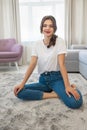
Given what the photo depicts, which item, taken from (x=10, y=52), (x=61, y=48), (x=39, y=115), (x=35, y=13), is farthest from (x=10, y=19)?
(x=39, y=115)

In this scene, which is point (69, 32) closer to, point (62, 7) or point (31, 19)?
point (62, 7)

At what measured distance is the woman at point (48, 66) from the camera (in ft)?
6.11

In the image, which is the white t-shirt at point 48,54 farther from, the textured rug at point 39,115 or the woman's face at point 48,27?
the textured rug at point 39,115

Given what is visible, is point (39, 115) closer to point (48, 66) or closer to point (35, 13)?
point (48, 66)

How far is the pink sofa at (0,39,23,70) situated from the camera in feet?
12.2

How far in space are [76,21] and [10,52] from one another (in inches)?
75.3

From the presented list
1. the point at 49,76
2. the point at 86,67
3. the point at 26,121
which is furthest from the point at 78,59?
the point at 26,121

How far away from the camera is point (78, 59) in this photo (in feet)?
11.3

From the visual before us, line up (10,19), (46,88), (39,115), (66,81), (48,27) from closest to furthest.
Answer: (39,115), (66,81), (48,27), (46,88), (10,19)

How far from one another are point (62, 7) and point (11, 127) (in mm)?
3795

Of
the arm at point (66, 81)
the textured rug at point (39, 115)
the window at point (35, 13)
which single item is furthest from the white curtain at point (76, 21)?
the arm at point (66, 81)

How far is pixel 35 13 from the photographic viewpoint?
461 cm

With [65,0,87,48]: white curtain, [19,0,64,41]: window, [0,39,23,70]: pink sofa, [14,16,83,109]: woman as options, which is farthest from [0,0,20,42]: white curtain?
[14,16,83,109]: woman

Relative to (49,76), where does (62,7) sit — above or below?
above
